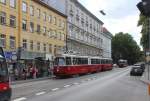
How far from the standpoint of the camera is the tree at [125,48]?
163 metres

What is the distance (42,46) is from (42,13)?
515 centimetres

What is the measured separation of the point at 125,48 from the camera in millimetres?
165875

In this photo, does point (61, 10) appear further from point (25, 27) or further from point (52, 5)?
point (25, 27)

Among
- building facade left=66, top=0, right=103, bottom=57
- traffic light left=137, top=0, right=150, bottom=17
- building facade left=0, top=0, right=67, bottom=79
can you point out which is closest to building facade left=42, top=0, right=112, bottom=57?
building facade left=66, top=0, right=103, bottom=57

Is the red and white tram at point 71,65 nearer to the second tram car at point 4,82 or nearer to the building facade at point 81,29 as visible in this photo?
the building facade at point 81,29

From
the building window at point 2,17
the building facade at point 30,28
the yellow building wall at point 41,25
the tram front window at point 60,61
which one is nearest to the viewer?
the tram front window at point 60,61

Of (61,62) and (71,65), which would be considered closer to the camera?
(61,62)

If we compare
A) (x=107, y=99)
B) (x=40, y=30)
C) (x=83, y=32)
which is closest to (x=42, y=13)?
(x=40, y=30)

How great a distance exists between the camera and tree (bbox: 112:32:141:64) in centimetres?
16315

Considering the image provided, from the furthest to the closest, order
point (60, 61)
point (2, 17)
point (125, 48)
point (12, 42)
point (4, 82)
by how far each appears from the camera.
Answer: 1. point (125, 48)
2. point (12, 42)
3. point (2, 17)
4. point (60, 61)
5. point (4, 82)

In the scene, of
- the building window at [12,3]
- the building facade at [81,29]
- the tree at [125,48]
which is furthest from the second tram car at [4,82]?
the tree at [125,48]

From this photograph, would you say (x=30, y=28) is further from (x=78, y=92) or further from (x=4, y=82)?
(x=4, y=82)

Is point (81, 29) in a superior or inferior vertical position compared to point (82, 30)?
superior

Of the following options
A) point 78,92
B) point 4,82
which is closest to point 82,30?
point 78,92
